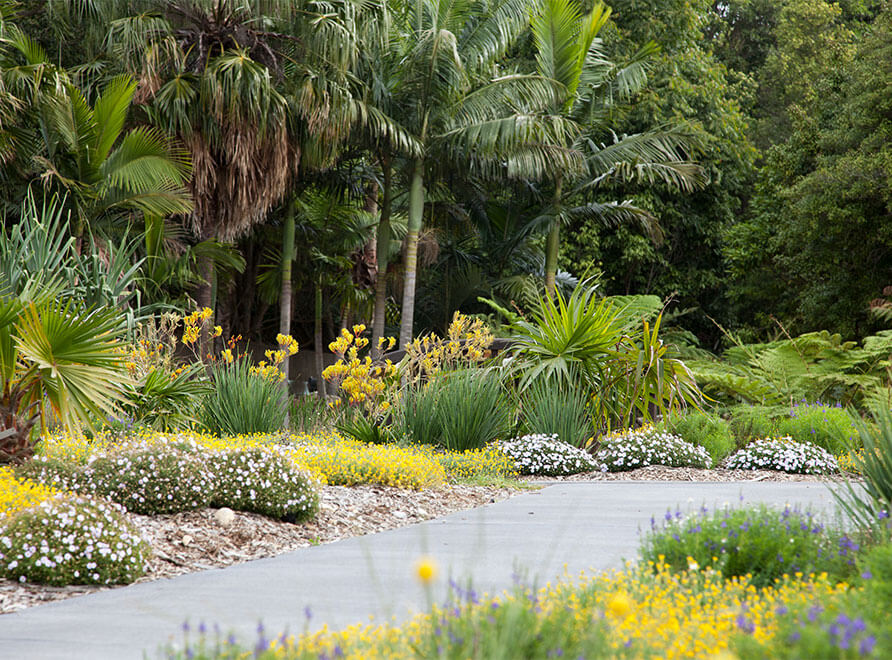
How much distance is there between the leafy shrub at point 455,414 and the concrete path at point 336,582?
9.79 ft

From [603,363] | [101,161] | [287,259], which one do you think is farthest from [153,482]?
[287,259]

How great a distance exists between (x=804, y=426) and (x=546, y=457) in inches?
134

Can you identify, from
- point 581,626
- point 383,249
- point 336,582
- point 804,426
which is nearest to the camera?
point 581,626

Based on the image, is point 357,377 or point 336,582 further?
point 357,377

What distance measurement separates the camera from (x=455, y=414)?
31.7 ft

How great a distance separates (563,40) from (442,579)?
1727cm

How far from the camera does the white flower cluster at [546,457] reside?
9.23 meters

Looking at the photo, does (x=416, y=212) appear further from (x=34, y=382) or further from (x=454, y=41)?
(x=34, y=382)

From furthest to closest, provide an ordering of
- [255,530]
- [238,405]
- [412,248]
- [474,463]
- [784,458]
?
[412,248], [238,405], [784,458], [474,463], [255,530]

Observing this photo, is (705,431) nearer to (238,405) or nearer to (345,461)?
(345,461)

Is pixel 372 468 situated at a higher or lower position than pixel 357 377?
lower

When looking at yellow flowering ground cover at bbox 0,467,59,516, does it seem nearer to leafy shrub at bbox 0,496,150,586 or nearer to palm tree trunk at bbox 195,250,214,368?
leafy shrub at bbox 0,496,150,586

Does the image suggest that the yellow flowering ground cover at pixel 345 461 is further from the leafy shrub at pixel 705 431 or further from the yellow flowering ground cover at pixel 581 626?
the yellow flowering ground cover at pixel 581 626

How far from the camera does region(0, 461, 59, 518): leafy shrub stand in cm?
499
